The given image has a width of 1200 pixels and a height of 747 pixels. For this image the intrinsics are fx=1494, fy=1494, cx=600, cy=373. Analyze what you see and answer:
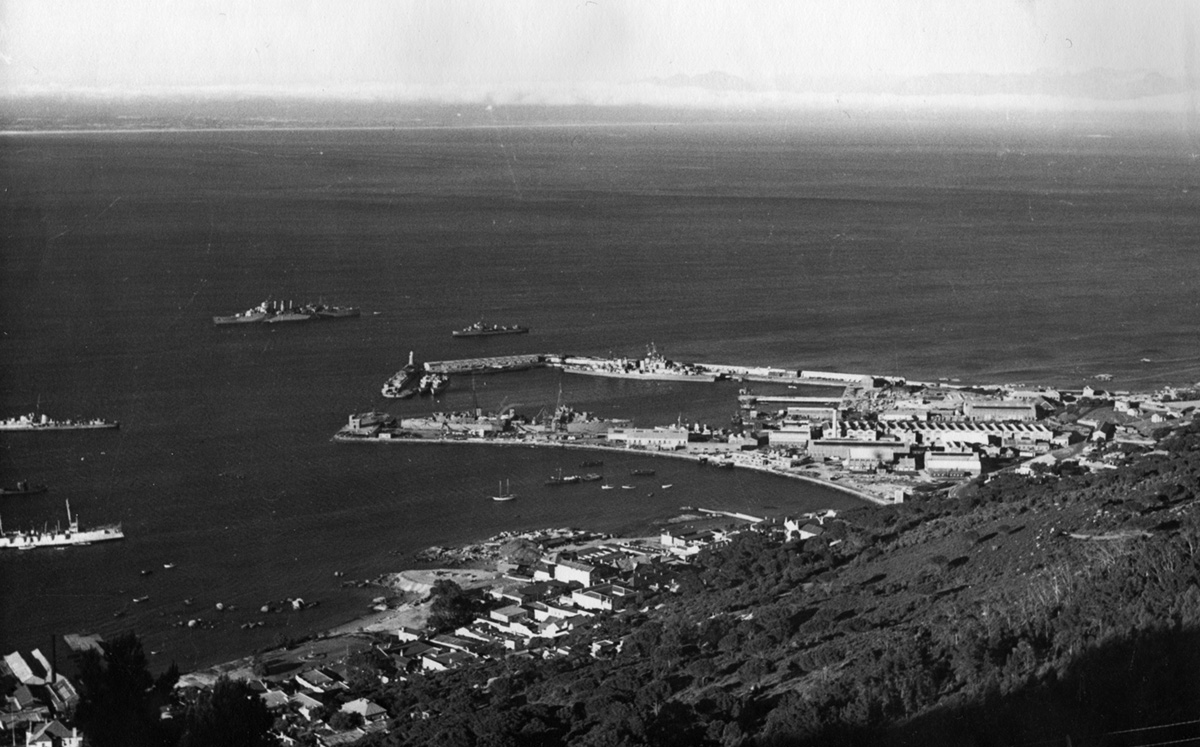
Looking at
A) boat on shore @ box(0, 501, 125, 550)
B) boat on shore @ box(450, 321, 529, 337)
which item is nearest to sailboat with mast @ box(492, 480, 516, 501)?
boat on shore @ box(0, 501, 125, 550)

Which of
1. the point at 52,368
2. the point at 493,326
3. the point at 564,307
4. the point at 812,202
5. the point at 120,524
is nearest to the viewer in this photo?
the point at 120,524

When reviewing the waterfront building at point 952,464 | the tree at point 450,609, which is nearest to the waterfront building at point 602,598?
the tree at point 450,609

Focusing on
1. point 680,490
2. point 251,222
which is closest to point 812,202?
point 251,222

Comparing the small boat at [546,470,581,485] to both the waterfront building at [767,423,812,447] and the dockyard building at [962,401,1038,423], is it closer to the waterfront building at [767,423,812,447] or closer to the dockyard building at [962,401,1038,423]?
the waterfront building at [767,423,812,447]

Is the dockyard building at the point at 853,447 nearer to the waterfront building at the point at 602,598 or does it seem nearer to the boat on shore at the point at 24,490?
the waterfront building at the point at 602,598

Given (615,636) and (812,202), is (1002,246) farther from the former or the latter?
(615,636)

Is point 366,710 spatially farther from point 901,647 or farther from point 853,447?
point 853,447
